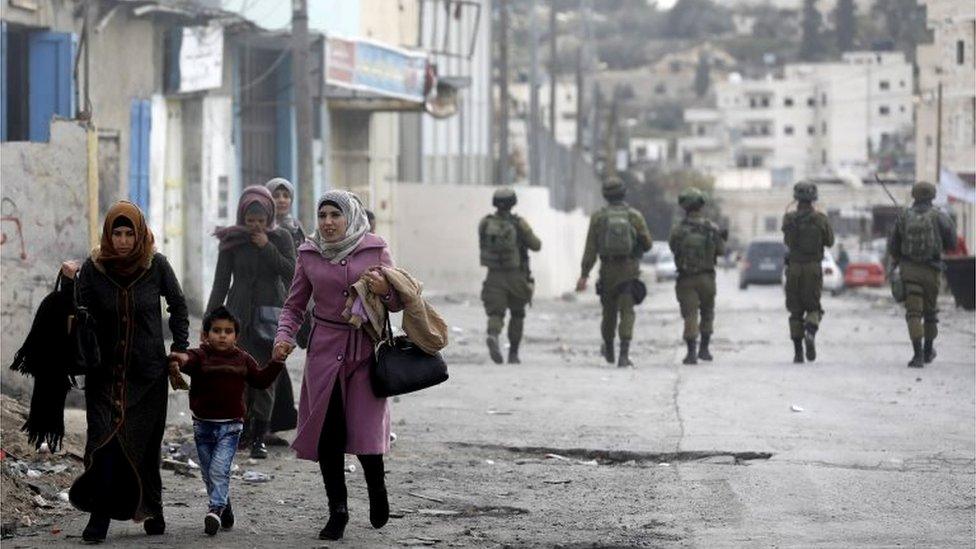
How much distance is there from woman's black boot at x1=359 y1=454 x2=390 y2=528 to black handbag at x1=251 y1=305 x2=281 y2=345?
8.09 feet

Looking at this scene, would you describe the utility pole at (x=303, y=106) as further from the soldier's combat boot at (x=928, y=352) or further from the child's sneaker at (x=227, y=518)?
the child's sneaker at (x=227, y=518)

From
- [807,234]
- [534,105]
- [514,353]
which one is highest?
[534,105]

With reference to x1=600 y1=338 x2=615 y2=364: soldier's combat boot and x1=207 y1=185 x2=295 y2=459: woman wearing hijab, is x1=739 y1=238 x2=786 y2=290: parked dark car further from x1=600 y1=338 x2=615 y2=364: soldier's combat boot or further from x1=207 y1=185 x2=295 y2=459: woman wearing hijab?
x1=207 y1=185 x2=295 y2=459: woman wearing hijab

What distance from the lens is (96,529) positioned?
815cm

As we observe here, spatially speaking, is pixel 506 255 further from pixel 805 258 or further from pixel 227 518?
pixel 227 518

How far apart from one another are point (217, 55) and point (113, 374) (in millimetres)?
14645

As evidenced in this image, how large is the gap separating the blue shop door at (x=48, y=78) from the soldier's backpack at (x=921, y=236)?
7.70 m

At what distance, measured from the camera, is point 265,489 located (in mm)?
10086

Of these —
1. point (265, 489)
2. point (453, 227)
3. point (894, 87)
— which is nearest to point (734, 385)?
point (265, 489)

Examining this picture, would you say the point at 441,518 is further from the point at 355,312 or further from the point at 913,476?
the point at 913,476

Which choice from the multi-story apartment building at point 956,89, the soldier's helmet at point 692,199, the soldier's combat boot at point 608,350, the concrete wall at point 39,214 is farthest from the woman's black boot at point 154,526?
the multi-story apartment building at point 956,89

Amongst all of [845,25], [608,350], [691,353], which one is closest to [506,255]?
[608,350]

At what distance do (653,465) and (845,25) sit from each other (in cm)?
18197

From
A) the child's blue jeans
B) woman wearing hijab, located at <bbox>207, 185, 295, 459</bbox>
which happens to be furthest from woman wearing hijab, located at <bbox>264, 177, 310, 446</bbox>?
the child's blue jeans
